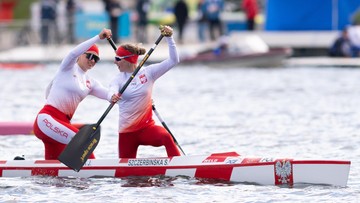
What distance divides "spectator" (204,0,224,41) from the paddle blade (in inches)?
990

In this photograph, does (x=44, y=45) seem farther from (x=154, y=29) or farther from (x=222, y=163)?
(x=222, y=163)

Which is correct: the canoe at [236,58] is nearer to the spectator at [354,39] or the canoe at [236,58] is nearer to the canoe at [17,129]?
the spectator at [354,39]

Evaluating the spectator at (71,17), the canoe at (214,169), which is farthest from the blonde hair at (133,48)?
the spectator at (71,17)

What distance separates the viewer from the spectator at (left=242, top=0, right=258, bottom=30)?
39.8m

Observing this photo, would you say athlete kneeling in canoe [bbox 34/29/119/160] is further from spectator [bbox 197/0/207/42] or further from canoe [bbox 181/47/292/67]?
spectator [bbox 197/0/207/42]

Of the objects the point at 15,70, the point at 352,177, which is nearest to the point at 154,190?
the point at 352,177

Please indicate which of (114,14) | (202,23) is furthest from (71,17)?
(202,23)

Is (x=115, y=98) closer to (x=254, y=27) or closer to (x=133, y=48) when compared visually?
(x=133, y=48)

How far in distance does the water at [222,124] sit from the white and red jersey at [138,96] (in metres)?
0.64

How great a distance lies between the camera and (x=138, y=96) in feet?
46.2

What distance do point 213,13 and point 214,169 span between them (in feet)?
84.3

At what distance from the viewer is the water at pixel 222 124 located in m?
13.5

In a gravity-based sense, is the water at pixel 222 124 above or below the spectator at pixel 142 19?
below

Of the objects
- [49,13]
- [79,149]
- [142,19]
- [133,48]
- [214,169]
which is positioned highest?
[133,48]
